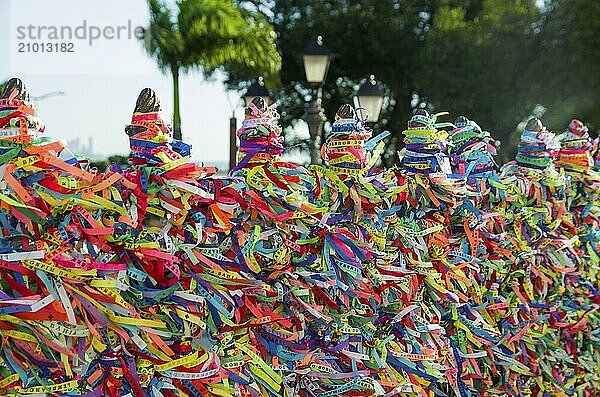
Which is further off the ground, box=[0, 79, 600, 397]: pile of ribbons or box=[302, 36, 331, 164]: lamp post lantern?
box=[302, 36, 331, 164]: lamp post lantern

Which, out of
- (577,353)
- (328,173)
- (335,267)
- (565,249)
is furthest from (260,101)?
(577,353)

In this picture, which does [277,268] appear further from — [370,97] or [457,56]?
[457,56]

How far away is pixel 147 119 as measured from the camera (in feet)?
8.37

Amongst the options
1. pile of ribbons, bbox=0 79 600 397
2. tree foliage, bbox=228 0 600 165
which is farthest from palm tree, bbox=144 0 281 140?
pile of ribbons, bbox=0 79 600 397

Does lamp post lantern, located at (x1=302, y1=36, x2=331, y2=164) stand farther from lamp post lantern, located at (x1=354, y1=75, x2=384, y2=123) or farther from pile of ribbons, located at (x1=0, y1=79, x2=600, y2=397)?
pile of ribbons, located at (x1=0, y1=79, x2=600, y2=397)

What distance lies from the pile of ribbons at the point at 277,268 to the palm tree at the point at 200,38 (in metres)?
11.6

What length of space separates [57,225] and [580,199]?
301 cm

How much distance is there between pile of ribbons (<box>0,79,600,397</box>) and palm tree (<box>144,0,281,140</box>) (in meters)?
11.6

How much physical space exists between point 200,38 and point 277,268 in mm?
13017

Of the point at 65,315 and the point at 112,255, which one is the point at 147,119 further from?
the point at 65,315

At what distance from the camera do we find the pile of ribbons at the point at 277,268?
2.36 m

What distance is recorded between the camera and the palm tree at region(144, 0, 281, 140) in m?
14.9

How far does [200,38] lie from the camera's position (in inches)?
599

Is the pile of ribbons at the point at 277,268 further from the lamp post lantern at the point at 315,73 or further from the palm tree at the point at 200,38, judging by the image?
the palm tree at the point at 200,38
